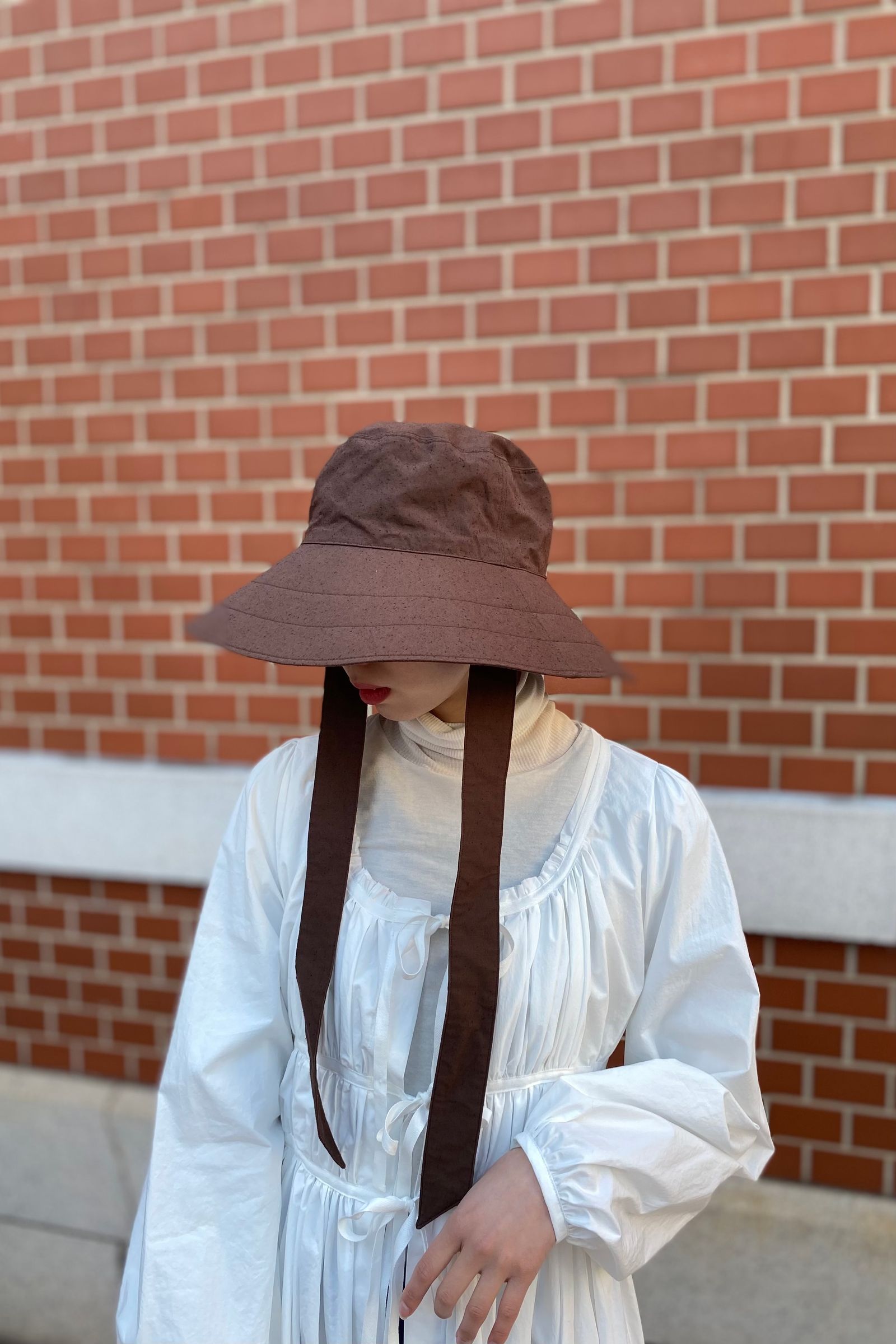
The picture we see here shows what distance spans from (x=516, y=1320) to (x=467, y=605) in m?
0.92

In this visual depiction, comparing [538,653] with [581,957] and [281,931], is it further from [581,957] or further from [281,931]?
[281,931]

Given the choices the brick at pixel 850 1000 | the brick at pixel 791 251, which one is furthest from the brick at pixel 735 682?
the brick at pixel 791 251

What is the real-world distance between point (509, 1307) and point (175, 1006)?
1731mm

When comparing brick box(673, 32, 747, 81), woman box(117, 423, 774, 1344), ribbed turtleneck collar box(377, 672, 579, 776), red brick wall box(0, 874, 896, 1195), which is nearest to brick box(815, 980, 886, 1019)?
red brick wall box(0, 874, 896, 1195)

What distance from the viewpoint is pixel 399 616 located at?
1.18 m

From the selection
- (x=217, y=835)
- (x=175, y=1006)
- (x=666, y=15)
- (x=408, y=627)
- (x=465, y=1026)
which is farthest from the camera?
(x=175, y=1006)

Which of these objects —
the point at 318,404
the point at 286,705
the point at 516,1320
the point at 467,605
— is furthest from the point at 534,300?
the point at 516,1320

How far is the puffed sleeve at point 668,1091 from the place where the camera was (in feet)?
4.06

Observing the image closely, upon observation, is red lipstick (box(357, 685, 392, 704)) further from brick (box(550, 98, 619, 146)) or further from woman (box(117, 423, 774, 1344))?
brick (box(550, 98, 619, 146))

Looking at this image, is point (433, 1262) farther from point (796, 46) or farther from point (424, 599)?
point (796, 46)

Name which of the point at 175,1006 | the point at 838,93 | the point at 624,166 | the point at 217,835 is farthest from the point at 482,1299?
the point at 838,93

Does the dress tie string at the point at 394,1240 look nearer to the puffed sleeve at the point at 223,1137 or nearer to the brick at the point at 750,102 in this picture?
the puffed sleeve at the point at 223,1137

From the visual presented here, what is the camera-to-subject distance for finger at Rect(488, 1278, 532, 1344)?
1.20 m

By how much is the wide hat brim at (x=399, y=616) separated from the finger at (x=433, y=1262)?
0.68 meters
